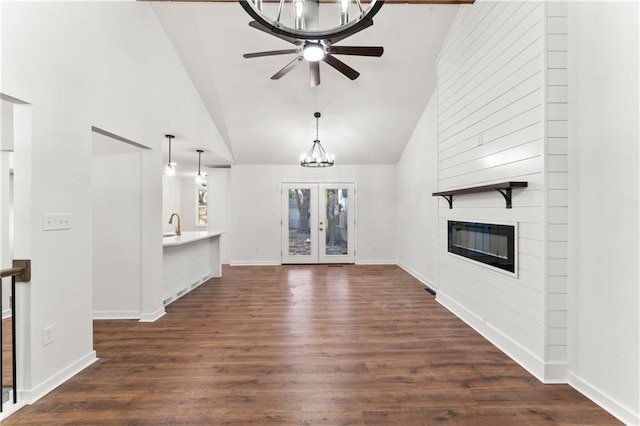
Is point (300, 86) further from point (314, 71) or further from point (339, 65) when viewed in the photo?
point (339, 65)

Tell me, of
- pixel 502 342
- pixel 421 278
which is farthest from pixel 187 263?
pixel 502 342

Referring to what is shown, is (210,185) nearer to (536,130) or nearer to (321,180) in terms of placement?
(321,180)

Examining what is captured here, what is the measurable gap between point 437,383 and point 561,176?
72.3 inches

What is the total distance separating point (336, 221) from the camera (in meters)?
8.09

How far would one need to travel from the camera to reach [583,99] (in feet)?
7.79

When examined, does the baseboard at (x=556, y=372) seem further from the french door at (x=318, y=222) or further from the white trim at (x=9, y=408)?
the french door at (x=318, y=222)

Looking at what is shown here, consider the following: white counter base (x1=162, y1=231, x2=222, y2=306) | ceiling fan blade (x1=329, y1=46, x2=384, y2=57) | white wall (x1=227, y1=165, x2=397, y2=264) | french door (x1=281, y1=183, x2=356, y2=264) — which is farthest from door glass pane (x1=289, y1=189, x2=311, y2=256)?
ceiling fan blade (x1=329, y1=46, x2=384, y2=57)

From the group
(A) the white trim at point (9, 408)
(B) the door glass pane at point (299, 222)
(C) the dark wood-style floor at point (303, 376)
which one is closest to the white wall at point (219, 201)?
(B) the door glass pane at point (299, 222)

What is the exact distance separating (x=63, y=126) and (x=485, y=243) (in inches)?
155

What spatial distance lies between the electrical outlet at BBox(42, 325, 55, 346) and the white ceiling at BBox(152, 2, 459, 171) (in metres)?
3.37

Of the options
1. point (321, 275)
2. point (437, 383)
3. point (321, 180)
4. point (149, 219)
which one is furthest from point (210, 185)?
point (437, 383)

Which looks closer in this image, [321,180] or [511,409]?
[511,409]

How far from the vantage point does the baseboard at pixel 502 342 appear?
2.56m

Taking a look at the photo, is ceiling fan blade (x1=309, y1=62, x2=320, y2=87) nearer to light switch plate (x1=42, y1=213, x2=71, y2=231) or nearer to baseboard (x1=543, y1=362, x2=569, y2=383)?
light switch plate (x1=42, y1=213, x2=71, y2=231)
